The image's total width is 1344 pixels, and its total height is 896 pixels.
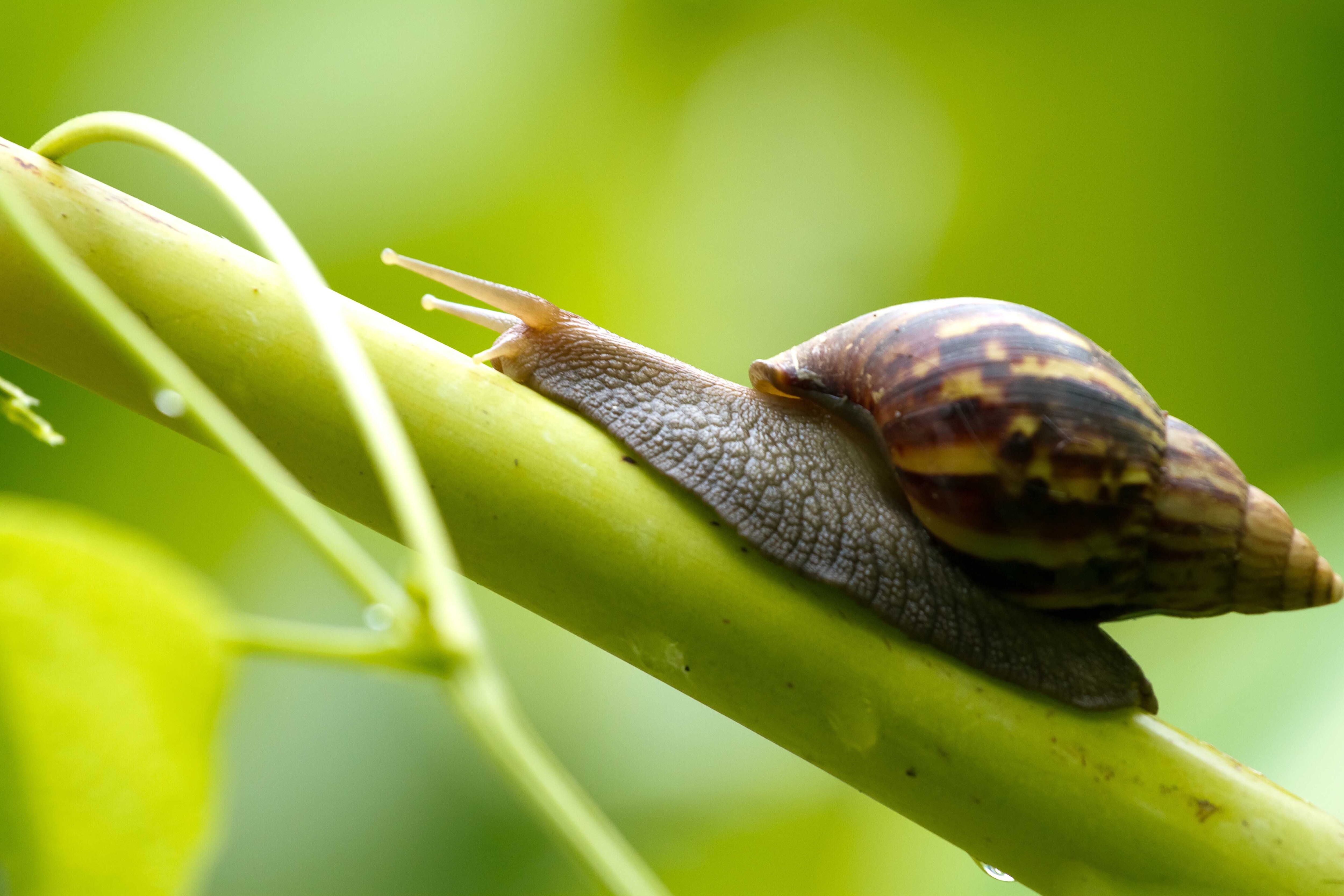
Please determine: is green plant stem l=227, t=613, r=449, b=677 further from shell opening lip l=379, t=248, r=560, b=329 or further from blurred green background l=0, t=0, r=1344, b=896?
blurred green background l=0, t=0, r=1344, b=896

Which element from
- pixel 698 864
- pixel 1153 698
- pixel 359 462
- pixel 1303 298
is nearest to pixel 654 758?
pixel 698 864

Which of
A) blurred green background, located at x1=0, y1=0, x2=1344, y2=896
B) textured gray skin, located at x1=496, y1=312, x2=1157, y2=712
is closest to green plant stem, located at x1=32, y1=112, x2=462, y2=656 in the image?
textured gray skin, located at x1=496, y1=312, x2=1157, y2=712

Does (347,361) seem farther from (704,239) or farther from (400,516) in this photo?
(704,239)

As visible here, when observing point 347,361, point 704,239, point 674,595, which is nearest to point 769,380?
point 674,595

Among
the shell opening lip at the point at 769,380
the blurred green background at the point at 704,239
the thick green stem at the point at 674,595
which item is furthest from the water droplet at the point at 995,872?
the blurred green background at the point at 704,239

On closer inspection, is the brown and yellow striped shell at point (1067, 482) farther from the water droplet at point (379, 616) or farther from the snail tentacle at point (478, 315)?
the water droplet at point (379, 616)

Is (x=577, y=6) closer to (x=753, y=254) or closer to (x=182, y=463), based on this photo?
(x=753, y=254)
